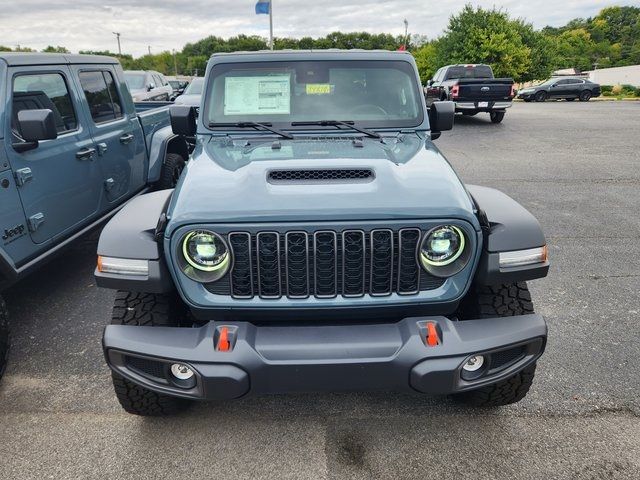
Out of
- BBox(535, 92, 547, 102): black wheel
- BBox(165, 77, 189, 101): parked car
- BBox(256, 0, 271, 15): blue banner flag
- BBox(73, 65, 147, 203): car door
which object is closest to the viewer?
BBox(73, 65, 147, 203): car door

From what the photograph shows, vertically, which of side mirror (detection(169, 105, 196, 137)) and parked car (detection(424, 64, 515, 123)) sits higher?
side mirror (detection(169, 105, 196, 137))

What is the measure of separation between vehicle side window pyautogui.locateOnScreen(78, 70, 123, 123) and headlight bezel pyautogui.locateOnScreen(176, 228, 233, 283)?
2916 millimetres

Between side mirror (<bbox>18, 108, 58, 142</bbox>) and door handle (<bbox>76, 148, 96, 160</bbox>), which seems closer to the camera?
side mirror (<bbox>18, 108, 58, 142</bbox>)

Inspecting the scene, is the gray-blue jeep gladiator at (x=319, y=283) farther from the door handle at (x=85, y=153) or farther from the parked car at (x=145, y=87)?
the parked car at (x=145, y=87)

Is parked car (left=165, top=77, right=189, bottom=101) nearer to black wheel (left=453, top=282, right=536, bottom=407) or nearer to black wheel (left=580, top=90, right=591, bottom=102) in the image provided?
black wheel (left=453, top=282, right=536, bottom=407)

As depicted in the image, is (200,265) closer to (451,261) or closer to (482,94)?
(451,261)

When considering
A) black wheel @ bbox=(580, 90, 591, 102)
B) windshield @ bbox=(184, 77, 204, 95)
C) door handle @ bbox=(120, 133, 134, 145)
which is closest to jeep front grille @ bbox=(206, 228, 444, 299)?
door handle @ bbox=(120, 133, 134, 145)

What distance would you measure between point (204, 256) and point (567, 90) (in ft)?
101

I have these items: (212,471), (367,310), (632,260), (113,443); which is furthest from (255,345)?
(632,260)

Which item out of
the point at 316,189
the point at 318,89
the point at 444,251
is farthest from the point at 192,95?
the point at 444,251

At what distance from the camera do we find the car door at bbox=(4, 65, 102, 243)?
3434 mm

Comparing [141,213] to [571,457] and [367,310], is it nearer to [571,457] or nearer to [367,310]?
[367,310]

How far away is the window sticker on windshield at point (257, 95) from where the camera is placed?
336cm

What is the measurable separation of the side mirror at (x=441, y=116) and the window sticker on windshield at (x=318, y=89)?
0.75 metres
